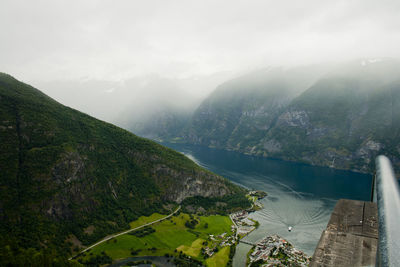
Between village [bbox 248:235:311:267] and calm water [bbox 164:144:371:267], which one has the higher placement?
calm water [bbox 164:144:371:267]

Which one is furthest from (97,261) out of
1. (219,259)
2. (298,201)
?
(298,201)

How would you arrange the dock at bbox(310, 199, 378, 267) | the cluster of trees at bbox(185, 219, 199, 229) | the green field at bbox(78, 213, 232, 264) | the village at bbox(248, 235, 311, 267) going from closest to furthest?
the dock at bbox(310, 199, 378, 267), the village at bbox(248, 235, 311, 267), the green field at bbox(78, 213, 232, 264), the cluster of trees at bbox(185, 219, 199, 229)

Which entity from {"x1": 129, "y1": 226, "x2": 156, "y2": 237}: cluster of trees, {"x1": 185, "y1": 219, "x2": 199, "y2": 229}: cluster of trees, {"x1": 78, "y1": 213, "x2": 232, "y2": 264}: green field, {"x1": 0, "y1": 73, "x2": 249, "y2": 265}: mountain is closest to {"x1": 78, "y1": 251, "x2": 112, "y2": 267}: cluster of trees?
{"x1": 78, "y1": 213, "x2": 232, "y2": 264}: green field

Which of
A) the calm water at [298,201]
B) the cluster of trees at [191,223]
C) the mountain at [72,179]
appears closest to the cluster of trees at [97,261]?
the mountain at [72,179]

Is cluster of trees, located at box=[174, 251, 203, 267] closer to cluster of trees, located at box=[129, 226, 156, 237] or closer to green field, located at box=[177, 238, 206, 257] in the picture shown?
green field, located at box=[177, 238, 206, 257]

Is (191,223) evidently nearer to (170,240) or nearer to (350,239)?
(170,240)

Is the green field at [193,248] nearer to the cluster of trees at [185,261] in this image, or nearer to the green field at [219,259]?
the cluster of trees at [185,261]
